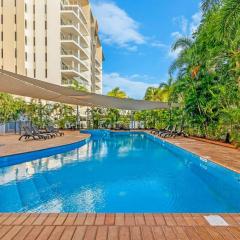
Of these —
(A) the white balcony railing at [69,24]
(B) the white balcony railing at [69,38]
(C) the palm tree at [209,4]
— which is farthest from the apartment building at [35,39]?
(C) the palm tree at [209,4]

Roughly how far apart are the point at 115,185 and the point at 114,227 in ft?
10.2

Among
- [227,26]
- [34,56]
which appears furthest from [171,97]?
[34,56]

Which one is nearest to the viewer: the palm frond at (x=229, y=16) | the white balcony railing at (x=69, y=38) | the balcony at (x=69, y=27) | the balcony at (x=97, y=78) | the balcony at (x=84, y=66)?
the palm frond at (x=229, y=16)

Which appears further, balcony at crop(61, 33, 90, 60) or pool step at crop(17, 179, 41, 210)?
balcony at crop(61, 33, 90, 60)

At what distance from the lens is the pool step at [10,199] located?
449 centimetres

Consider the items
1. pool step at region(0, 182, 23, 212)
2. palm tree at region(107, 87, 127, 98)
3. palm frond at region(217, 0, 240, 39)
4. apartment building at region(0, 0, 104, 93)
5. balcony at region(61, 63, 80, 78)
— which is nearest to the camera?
pool step at region(0, 182, 23, 212)

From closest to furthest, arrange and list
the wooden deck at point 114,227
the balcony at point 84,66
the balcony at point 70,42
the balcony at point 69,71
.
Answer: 1. the wooden deck at point 114,227
2. the balcony at point 69,71
3. the balcony at point 70,42
4. the balcony at point 84,66

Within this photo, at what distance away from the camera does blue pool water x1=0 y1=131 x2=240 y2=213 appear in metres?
4.67

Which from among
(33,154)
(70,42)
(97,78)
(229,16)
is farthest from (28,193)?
(97,78)

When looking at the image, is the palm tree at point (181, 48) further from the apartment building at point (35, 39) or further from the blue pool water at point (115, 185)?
the apartment building at point (35, 39)

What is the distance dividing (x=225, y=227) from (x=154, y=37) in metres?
31.9

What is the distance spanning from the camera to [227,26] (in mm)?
7086

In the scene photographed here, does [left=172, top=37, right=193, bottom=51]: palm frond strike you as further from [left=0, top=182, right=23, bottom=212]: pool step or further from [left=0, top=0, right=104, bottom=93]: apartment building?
[left=0, top=0, right=104, bottom=93]: apartment building

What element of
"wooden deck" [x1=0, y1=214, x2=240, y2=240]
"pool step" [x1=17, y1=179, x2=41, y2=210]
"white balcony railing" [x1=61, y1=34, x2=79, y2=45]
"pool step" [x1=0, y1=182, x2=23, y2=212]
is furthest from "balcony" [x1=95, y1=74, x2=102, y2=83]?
"wooden deck" [x1=0, y1=214, x2=240, y2=240]
